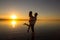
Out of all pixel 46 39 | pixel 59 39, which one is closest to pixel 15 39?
pixel 46 39

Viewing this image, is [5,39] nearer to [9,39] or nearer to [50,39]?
[9,39]

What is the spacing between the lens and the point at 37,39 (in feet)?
44.6

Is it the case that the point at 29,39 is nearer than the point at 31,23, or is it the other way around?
the point at 29,39

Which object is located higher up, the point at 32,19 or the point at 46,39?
the point at 32,19

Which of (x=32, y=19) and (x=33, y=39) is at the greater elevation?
(x=32, y=19)

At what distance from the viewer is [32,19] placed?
50.9 feet

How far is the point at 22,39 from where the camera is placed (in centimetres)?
1359

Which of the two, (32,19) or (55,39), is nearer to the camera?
(55,39)

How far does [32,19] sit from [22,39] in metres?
2.47

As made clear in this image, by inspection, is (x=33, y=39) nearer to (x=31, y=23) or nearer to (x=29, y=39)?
(x=29, y=39)

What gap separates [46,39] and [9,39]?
250cm

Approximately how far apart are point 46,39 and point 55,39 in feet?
1.99

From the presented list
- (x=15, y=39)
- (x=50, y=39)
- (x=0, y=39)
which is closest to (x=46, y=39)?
(x=50, y=39)

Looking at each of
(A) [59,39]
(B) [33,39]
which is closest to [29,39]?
(B) [33,39]
